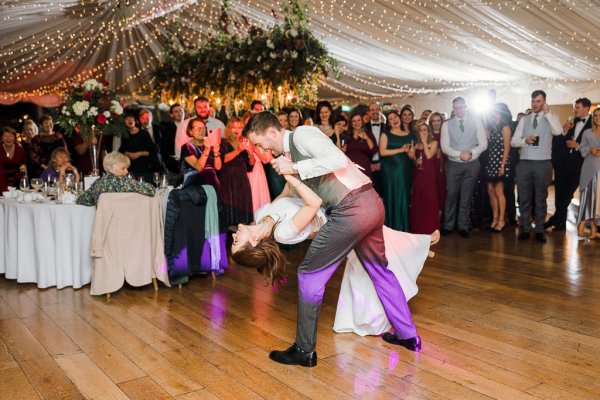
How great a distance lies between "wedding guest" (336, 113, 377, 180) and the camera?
643cm

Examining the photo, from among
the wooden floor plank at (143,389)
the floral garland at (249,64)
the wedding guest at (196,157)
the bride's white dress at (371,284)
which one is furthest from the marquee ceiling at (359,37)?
the wooden floor plank at (143,389)

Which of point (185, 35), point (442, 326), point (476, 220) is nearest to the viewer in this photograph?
point (442, 326)

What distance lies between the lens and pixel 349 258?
334cm

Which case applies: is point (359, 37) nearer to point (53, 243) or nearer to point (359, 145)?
point (359, 145)

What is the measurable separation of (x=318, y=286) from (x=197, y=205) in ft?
6.50

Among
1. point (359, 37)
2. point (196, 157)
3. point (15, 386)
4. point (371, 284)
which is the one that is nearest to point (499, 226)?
point (359, 37)

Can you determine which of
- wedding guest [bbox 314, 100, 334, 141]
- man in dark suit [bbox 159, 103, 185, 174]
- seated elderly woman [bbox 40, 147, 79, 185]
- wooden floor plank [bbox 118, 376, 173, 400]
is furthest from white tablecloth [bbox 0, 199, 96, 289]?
wedding guest [bbox 314, 100, 334, 141]

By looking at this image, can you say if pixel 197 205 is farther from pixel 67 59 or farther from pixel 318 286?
pixel 67 59

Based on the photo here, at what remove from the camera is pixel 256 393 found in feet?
8.45

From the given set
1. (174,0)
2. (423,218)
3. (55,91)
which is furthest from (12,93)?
(423,218)

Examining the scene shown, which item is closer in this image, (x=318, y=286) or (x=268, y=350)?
(x=318, y=286)

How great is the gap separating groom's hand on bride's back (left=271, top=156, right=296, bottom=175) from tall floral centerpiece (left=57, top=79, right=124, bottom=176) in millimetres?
2996

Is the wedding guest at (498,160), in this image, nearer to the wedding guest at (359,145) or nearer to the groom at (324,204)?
the wedding guest at (359,145)

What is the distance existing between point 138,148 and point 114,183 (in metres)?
2.48
